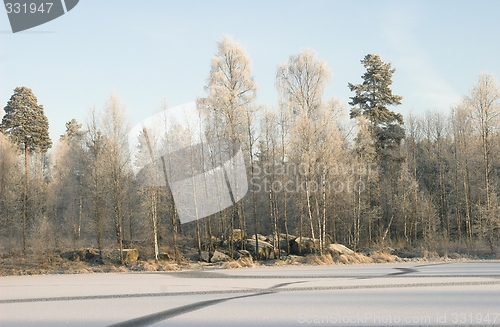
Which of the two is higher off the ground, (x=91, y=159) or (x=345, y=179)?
(x=91, y=159)

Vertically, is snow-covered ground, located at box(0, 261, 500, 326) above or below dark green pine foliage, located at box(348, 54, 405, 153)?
below

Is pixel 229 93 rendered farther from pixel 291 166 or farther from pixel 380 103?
pixel 380 103

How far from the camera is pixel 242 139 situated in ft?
82.2

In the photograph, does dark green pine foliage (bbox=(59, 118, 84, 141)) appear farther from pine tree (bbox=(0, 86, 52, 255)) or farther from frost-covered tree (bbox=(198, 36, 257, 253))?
frost-covered tree (bbox=(198, 36, 257, 253))

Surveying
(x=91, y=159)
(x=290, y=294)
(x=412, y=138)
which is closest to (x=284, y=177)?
(x=91, y=159)

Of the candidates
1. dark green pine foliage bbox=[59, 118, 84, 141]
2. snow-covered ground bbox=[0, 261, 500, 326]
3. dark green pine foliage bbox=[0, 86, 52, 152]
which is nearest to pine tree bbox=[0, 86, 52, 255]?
dark green pine foliage bbox=[0, 86, 52, 152]

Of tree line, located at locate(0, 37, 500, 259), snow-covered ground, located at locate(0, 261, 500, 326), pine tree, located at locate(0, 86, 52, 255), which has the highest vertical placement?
pine tree, located at locate(0, 86, 52, 255)

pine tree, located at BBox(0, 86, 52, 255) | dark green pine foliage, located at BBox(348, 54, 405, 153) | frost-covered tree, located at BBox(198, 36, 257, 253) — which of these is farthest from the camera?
pine tree, located at BBox(0, 86, 52, 255)

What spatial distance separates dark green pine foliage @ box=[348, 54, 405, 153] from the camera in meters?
33.9

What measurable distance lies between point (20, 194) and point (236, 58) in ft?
71.4

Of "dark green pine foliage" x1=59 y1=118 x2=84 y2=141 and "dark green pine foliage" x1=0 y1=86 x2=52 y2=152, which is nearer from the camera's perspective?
"dark green pine foliage" x1=0 y1=86 x2=52 y2=152

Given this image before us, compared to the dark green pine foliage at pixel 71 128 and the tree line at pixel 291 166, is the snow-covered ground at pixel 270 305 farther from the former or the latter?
the dark green pine foliage at pixel 71 128

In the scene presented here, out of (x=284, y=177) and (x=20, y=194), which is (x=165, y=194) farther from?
(x=20, y=194)

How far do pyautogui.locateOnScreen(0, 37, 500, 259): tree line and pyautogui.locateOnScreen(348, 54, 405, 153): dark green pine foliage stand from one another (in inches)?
3.5
